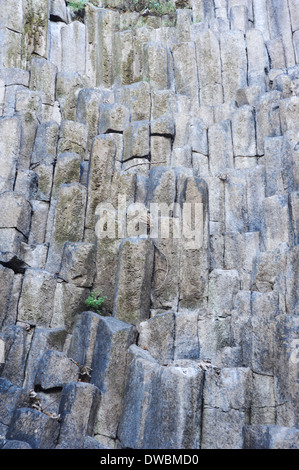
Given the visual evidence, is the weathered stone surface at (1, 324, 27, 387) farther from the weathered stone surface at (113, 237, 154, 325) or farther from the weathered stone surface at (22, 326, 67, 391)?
the weathered stone surface at (113, 237, 154, 325)

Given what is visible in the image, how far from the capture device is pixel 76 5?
1753cm

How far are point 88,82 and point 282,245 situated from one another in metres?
9.17

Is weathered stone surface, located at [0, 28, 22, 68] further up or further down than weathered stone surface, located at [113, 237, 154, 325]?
further up

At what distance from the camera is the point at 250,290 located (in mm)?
10180

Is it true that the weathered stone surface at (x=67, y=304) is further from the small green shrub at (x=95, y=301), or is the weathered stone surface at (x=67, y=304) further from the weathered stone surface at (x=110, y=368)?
the weathered stone surface at (x=110, y=368)

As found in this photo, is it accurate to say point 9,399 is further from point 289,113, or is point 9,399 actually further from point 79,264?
point 289,113

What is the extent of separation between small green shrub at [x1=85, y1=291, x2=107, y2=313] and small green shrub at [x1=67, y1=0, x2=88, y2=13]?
11.9 meters

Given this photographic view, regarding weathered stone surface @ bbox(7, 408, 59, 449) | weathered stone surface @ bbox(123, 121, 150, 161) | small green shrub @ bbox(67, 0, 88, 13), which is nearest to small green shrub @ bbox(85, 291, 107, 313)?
weathered stone surface @ bbox(7, 408, 59, 449)

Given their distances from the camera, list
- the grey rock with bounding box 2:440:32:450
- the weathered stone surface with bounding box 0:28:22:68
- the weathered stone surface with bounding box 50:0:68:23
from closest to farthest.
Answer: the grey rock with bounding box 2:440:32:450, the weathered stone surface with bounding box 0:28:22:68, the weathered stone surface with bounding box 50:0:68:23

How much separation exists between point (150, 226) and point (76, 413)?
4.41 metres

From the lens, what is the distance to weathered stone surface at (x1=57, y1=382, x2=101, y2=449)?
778 centimetres

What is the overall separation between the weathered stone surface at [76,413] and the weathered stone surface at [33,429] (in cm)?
19
